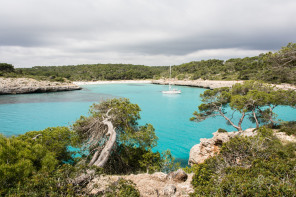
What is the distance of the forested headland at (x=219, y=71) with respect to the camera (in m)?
10.3

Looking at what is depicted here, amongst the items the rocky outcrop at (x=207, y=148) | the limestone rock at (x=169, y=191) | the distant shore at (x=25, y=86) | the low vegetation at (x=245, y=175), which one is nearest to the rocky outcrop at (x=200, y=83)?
the rocky outcrop at (x=207, y=148)

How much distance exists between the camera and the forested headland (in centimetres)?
1030

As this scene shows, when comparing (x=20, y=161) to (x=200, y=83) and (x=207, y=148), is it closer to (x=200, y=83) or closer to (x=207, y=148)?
(x=207, y=148)

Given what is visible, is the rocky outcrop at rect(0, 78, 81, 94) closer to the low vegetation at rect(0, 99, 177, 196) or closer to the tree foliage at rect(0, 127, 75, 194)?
the low vegetation at rect(0, 99, 177, 196)

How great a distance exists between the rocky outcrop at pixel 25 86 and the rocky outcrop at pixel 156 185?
6382cm

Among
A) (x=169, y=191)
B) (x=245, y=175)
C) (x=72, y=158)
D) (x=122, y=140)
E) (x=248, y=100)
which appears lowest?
(x=72, y=158)

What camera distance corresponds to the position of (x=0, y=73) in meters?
59.9

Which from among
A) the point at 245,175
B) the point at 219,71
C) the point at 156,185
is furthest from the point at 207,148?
the point at 219,71

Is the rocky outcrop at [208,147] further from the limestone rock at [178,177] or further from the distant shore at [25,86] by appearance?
the distant shore at [25,86]

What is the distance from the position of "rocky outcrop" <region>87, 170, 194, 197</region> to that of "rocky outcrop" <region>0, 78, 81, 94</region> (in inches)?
2513

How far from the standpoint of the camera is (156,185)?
6.27m

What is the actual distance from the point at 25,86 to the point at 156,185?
6582cm

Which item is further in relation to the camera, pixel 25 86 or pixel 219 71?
pixel 219 71

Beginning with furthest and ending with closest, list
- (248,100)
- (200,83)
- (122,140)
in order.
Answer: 1. (200,83)
2. (248,100)
3. (122,140)
